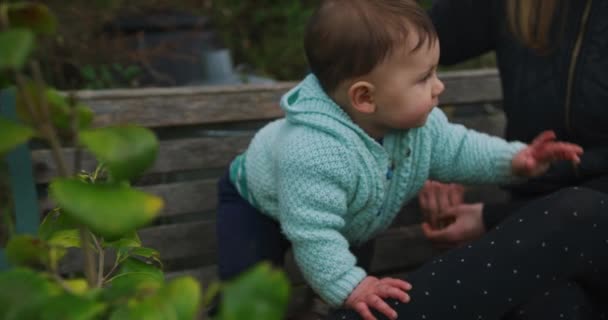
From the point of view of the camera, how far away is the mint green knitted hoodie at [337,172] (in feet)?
4.11

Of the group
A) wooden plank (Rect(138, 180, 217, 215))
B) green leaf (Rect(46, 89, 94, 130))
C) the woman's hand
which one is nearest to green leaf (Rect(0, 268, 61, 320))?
green leaf (Rect(46, 89, 94, 130))

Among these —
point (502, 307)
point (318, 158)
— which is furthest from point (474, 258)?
point (318, 158)

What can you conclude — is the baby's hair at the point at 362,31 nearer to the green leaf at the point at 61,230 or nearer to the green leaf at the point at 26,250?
the green leaf at the point at 61,230

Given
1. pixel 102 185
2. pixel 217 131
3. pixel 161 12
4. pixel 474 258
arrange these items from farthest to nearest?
pixel 161 12 → pixel 217 131 → pixel 474 258 → pixel 102 185

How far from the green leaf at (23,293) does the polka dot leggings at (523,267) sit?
711 mm

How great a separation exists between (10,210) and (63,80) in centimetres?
64

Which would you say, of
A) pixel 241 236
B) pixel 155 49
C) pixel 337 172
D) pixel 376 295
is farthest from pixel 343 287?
pixel 155 49

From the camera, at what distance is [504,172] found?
149cm

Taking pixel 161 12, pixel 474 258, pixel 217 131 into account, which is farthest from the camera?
pixel 161 12

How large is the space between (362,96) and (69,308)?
88 centimetres

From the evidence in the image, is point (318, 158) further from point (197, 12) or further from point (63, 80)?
point (197, 12)

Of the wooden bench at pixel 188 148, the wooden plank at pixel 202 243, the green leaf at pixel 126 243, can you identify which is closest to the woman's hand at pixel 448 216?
the wooden plank at pixel 202 243

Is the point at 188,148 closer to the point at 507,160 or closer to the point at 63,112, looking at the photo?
the point at 507,160

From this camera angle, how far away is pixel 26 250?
0.56 m
